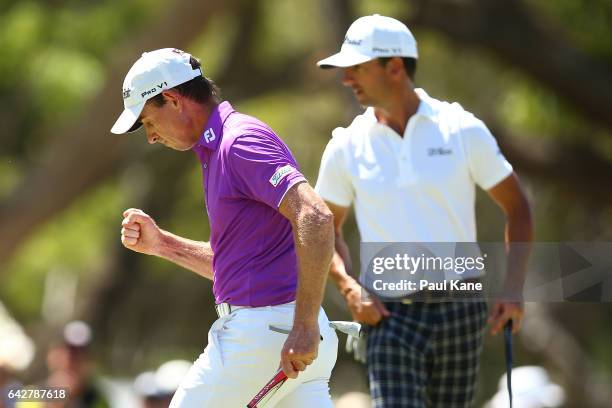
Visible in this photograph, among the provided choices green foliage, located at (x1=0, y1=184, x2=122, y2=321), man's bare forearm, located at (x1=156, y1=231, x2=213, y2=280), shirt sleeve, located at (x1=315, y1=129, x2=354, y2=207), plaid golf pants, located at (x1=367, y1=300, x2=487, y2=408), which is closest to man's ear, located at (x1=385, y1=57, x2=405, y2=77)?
shirt sleeve, located at (x1=315, y1=129, x2=354, y2=207)

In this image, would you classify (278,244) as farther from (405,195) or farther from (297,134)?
(297,134)

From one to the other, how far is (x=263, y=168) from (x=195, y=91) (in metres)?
0.66

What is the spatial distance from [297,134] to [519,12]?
30.5 ft

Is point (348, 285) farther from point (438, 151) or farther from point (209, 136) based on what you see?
point (209, 136)

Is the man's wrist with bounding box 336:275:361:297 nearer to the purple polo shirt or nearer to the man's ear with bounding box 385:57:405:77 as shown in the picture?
the man's ear with bounding box 385:57:405:77

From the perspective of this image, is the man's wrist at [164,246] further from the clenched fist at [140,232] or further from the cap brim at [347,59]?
the cap brim at [347,59]

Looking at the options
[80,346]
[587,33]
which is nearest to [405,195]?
[80,346]

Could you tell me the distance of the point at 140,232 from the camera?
20.3ft

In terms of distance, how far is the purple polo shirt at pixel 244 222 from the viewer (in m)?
5.50

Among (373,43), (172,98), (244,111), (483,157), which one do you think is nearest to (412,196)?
(483,157)

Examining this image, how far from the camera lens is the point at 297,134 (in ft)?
81.6

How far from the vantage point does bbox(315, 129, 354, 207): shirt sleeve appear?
22.9 ft

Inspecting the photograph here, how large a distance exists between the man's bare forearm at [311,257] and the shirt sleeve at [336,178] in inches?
68.9

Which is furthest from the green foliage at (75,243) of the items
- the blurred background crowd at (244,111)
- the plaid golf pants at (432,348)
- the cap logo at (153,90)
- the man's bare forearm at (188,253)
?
the cap logo at (153,90)
